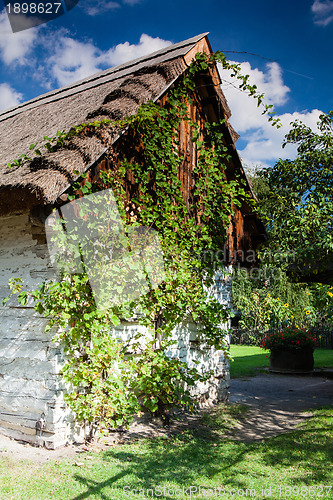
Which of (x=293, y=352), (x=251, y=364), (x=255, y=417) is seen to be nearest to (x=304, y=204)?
(x=255, y=417)

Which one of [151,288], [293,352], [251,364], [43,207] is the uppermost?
[43,207]

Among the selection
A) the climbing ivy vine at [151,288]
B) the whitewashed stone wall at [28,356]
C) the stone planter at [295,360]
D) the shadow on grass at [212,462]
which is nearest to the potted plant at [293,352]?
the stone planter at [295,360]

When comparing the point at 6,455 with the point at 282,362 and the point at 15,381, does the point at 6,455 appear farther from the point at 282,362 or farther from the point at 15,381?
the point at 282,362

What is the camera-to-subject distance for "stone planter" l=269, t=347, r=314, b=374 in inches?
369

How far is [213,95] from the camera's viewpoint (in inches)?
237

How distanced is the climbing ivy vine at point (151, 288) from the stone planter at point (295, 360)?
4.37 meters

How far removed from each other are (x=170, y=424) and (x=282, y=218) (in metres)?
3.28

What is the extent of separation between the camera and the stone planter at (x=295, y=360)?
9.38 meters

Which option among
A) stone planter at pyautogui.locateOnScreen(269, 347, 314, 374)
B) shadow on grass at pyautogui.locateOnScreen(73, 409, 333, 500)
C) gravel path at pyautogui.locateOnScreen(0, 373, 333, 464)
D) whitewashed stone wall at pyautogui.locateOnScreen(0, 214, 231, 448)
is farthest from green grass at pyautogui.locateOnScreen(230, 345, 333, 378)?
whitewashed stone wall at pyautogui.locateOnScreen(0, 214, 231, 448)

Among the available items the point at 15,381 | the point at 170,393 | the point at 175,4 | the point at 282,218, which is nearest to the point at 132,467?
the point at 170,393

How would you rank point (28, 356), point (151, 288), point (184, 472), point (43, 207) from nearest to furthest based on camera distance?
point (184, 472) → point (43, 207) → point (28, 356) → point (151, 288)

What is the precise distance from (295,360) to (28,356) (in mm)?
7435

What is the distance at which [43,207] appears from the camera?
11.9 ft

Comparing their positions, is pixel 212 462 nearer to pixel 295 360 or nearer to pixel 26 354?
pixel 26 354
